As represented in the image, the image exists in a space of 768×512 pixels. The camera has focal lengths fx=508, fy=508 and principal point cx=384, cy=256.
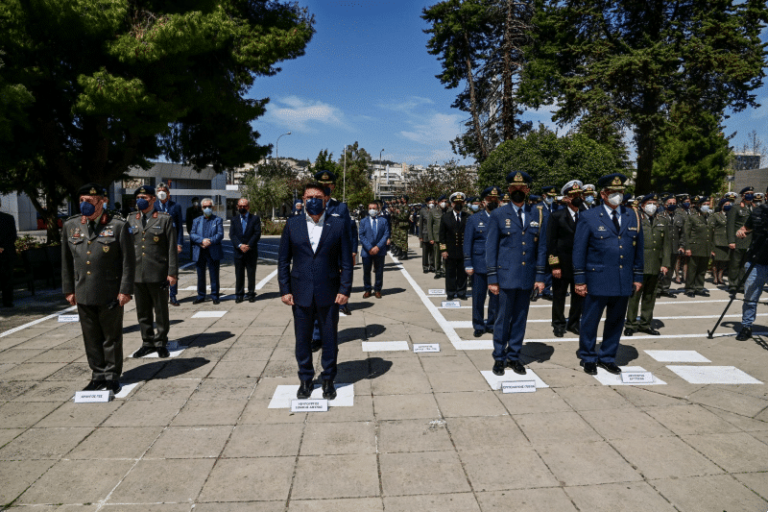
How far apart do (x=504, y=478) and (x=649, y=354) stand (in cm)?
387

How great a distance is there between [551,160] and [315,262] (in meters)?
20.5

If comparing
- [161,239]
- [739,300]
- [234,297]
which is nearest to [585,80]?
[739,300]

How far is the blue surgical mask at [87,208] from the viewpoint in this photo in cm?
480

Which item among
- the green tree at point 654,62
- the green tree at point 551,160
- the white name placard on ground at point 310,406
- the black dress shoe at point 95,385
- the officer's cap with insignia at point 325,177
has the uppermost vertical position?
the green tree at point 654,62

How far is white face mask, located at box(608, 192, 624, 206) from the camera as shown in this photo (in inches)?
214

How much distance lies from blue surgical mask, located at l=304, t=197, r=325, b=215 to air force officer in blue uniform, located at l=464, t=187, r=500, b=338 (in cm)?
305

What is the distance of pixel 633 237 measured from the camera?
18.3 feet

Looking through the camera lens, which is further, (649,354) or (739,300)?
(739,300)

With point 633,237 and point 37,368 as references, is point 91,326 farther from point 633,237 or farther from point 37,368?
point 633,237

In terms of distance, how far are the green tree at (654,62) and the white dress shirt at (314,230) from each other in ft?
72.1

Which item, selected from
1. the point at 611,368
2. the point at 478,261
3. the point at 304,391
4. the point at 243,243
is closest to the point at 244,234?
the point at 243,243

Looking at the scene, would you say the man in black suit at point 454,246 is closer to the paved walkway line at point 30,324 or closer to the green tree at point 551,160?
the paved walkway line at point 30,324

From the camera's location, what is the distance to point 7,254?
29.7 ft

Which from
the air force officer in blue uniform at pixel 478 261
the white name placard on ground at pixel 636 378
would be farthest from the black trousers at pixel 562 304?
the white name placard on ground at pixel 636 378
